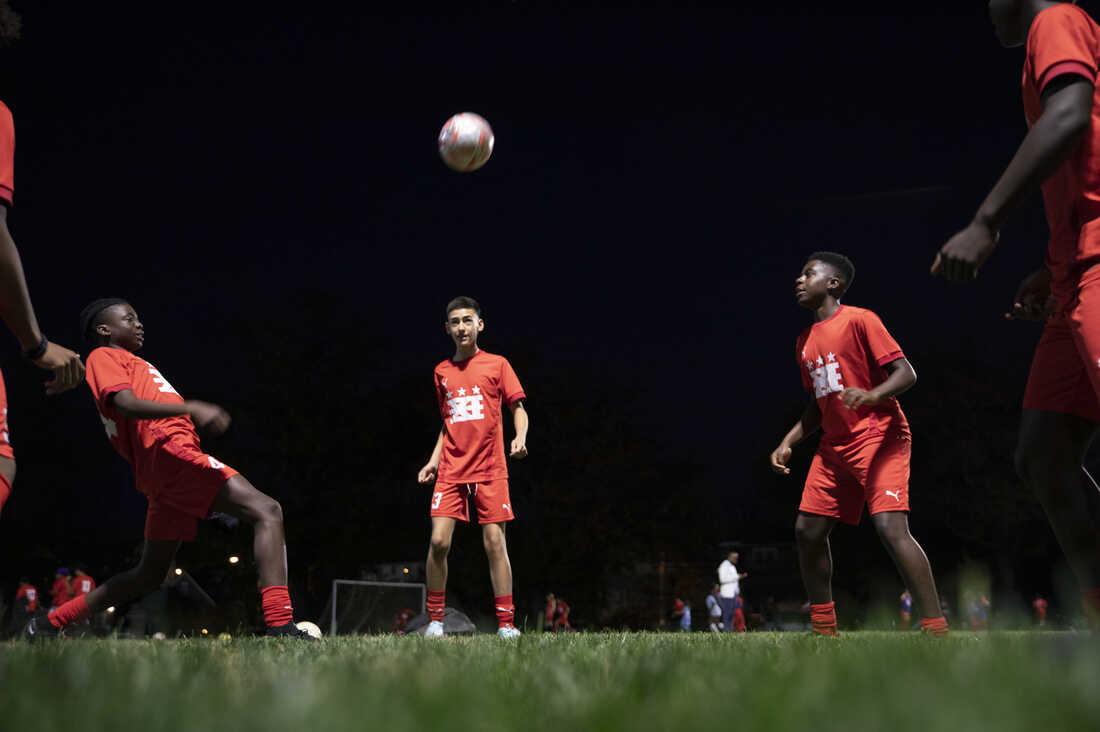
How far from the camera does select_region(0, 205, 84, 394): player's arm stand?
10.2 feet

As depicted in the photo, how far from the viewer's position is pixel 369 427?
42.9 meters

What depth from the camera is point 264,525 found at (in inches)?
221

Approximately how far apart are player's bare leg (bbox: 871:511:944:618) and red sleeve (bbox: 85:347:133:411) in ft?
15.7

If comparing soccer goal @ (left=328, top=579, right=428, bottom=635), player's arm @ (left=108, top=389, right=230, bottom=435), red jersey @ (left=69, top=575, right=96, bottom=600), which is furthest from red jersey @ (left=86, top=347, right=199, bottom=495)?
soccer goal @ (left=328, top=579, right=428, bottom=635)

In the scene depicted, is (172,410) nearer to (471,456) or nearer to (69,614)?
(69,614)

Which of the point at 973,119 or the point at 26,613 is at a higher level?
the point at 973,119

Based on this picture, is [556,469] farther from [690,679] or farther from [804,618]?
[690,679]

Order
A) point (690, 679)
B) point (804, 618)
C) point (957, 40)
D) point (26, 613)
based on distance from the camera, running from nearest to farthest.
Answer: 1. point (690, 679)
2. point (26, 613)
3. point (804, 618)
4. point (957, 40)

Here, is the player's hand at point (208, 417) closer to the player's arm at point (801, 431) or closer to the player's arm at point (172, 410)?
the player's arm at point (172, 410)

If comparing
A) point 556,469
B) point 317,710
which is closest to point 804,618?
point 556,469

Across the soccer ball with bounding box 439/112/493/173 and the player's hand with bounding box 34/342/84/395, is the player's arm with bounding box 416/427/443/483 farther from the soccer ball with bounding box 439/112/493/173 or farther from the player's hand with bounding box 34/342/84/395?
the player's hand with bounding box 34/342/84/395

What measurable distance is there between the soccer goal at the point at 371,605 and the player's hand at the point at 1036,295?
17.0m

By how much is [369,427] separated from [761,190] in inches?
1654

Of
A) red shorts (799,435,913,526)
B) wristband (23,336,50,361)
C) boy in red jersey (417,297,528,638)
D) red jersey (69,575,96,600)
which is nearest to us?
wristband (23,336,50,361)
